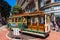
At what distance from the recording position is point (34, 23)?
21.5 metres

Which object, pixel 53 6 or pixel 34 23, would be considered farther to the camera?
pixel 53 6

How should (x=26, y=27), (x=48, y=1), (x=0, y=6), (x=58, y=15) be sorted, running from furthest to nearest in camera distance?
(x=0, y=6) → (x=48, y=1) → (x=58, y=15) → (x=26, y=27)

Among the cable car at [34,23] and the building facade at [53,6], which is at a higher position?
the building facade at [53,6]

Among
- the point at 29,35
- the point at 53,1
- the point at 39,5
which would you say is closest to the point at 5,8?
the point at 39,5

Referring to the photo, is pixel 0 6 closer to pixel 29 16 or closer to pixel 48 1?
pixel 48 1

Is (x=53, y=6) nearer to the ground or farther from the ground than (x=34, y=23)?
farther from the ground

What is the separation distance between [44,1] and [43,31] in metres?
16.8

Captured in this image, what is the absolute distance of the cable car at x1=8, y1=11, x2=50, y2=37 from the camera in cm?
1939

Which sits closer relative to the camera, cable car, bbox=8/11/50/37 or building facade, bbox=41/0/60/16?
cable car, bbox=8/11/50/37

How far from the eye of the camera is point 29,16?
22.4 meters

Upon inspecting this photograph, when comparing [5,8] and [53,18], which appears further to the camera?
[5,8]

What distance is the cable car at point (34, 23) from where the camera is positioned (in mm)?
19391

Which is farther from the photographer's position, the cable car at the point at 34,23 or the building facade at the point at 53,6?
the building facade at the point at 53,6

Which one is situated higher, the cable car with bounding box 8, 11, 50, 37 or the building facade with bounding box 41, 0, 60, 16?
the building facade with bounding box 41, 0, 60, 16
